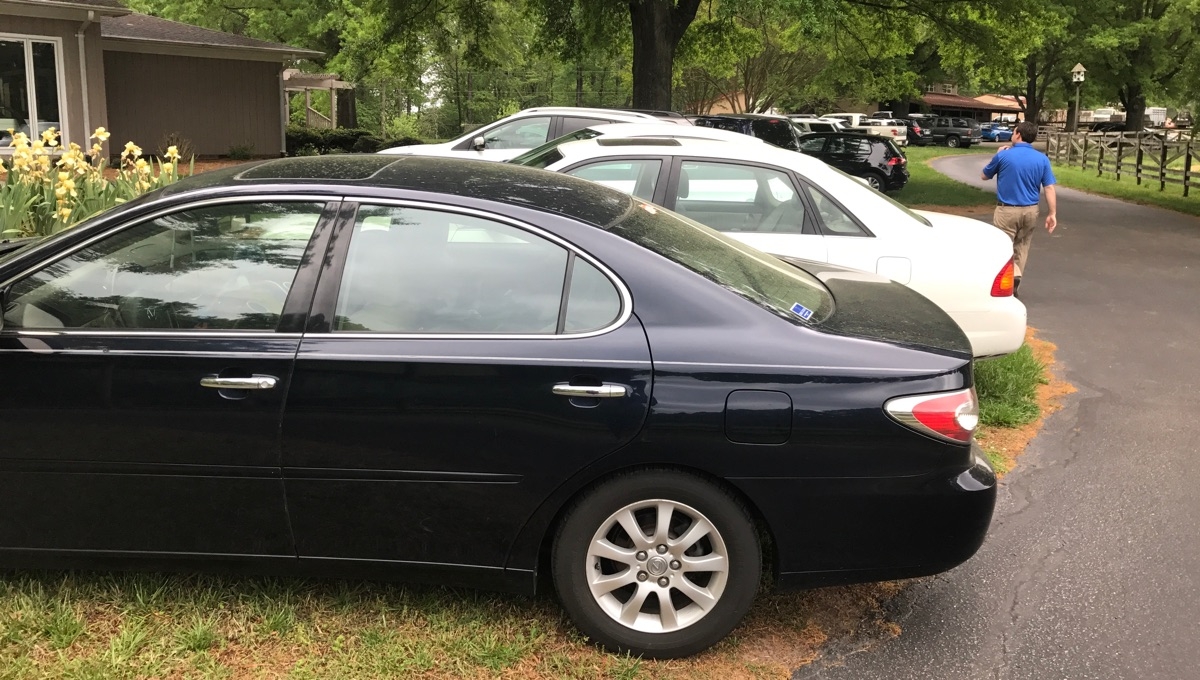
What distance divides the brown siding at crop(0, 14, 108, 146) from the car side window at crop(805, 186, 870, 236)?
17.0 metres

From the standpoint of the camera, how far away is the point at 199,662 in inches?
126

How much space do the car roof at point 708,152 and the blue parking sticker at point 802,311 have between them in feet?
9.54

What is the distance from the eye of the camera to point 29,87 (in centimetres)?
1808

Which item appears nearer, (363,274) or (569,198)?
(363,274)

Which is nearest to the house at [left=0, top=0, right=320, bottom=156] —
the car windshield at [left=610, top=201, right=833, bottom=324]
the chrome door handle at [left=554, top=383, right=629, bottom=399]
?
the car windshield at [left=610, top=201, right=833, bottom=324]

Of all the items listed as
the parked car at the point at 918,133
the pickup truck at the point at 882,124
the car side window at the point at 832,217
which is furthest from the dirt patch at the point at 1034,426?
the parked car at the point at 918,133

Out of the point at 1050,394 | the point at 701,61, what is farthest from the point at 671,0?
the point at 1050,394

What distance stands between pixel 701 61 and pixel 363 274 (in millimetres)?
23646

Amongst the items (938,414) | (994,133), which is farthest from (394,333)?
(994,133)

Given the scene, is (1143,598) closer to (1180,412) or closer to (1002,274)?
(1002,274)

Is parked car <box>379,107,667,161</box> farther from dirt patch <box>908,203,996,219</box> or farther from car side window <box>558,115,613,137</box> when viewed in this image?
dirt patch <box>908,203,996,219</box>

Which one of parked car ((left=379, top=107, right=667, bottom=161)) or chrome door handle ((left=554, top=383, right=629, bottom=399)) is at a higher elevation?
parked car ((left=379, top=107, right=667, bottom=161))

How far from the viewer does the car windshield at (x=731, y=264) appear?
3.38 m

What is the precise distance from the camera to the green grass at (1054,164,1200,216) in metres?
20.4
